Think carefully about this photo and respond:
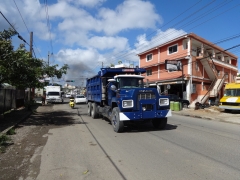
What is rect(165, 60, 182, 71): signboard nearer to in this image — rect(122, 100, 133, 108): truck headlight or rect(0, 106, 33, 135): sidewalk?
rect(0, 106, 33, 135): sidewalk

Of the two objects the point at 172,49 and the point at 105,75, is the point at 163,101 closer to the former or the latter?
the point at 105,75

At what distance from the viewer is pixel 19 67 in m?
11.4

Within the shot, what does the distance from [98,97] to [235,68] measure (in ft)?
106

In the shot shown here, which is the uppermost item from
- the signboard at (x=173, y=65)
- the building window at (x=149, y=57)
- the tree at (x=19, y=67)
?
the building window at (x=149, y=57)

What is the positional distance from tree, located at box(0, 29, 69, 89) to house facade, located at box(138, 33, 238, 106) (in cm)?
1572

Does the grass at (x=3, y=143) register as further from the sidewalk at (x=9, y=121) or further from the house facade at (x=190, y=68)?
the house facade at (x=190, y=68)

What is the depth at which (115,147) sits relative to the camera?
6945mm

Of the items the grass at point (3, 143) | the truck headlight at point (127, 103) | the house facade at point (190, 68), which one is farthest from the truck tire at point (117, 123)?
the house facade at point (190, 68)

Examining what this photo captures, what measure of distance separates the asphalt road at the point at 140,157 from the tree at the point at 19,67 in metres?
4.67

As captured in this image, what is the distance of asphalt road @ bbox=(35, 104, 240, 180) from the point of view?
466cm

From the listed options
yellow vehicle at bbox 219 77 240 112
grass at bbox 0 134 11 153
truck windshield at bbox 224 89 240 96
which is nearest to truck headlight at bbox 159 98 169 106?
grass at bbox 0 134 11 153

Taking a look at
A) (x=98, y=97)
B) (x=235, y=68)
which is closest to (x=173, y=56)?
(x=235, y=68)

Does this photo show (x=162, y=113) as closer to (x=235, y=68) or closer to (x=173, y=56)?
(x=173, y=56)

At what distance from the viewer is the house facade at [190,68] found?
26766mm
